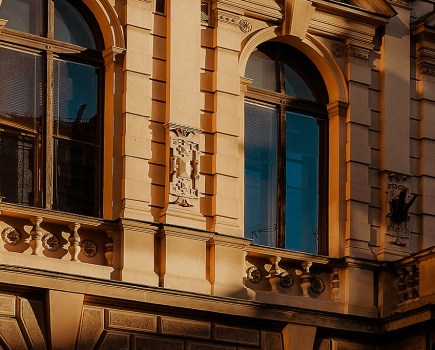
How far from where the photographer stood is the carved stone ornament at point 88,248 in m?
25.4

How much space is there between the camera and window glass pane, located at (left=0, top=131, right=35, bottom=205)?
25312mm

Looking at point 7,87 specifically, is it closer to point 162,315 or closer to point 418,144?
point 162,315

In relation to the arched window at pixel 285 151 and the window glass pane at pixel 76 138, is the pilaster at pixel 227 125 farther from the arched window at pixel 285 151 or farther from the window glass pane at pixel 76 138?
the window glass pane at pixel 76 138

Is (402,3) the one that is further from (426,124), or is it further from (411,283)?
(411,283)

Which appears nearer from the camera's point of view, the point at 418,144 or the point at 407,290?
the point at 407,290

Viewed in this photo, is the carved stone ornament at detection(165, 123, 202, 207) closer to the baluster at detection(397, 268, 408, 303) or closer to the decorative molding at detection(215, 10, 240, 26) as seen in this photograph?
the decorative molding at detection(215, 10, 240, 26)

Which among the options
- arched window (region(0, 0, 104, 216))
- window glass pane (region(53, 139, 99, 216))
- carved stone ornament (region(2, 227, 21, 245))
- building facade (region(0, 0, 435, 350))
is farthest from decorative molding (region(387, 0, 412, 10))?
carved stone ornament (region(2, 227, 21, 245))

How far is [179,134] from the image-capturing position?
26.5 m

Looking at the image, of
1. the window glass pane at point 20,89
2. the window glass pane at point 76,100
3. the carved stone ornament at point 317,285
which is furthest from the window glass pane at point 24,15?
the carved stone ornament at point 317,285

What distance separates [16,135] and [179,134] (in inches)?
96.3

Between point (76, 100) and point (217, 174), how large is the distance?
7.70 feet

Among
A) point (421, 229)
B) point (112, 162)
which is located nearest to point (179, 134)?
point (112, 162)

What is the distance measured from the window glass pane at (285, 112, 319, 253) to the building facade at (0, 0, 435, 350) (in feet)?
0.10

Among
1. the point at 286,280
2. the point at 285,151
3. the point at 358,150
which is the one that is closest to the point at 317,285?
the point at 286,280
